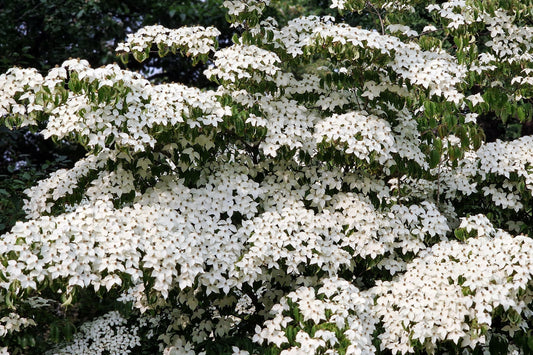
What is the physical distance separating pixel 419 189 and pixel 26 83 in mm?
3562

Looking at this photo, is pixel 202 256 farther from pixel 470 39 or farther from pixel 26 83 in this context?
pixel 470 39

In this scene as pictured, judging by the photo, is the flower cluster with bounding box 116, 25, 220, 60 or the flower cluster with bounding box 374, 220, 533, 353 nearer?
the flower cluster with bounding box 374, 220, 533, 353

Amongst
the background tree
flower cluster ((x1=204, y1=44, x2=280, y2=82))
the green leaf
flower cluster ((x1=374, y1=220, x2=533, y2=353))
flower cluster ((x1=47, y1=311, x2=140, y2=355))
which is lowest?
flower cluster ((x1=47, y1=311, x2=140, y2=355))

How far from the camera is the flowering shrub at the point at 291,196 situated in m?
4.35

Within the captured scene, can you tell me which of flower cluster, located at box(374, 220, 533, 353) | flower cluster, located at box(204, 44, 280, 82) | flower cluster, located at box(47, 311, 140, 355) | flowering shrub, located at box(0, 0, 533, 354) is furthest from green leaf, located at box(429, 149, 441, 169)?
flower cluster, located at box(47, 311, 140, 355)

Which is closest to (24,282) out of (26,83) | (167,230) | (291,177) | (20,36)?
(167,230)

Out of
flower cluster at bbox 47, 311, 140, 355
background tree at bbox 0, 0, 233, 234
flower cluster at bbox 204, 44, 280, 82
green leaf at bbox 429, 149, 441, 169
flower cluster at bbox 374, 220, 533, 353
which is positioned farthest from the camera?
background tree at bbox 0, 0, 233, 234

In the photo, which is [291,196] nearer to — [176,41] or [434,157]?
[434,157]

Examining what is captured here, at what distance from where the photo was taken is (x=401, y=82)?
202 inches

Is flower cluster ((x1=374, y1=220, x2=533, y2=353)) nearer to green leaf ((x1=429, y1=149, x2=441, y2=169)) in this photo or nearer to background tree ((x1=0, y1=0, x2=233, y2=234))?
green leaf ((x1=429, y1=149, x2=441, y2=169))

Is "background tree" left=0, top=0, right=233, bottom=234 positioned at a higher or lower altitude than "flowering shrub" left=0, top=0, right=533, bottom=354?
lower

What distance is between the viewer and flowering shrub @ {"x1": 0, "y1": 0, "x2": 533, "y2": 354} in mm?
4348

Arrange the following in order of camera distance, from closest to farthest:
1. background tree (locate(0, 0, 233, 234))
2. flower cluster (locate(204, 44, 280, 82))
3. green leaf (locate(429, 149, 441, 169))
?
flower cluster (locate(204, 44, 280, 82)) → green leaf (locate(429, 149, 441, 169)) → background tree (locate(0, 0, 233, 234))

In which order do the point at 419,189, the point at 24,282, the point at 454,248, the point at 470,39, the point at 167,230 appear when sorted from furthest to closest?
the point at 419,189, the point at 470,39, the point at 454,248, the point at 167,230, the point at 24,282
